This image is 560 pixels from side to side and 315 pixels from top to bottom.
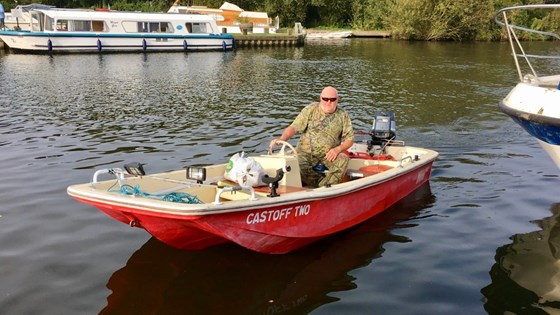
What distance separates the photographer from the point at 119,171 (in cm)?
649

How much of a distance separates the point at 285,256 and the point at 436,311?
85.9 inches

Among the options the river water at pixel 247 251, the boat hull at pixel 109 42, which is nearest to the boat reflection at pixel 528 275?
the river water at pixel 247 251

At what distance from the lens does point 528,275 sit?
6855 millimetres

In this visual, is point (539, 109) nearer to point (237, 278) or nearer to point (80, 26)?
point (237, 278)

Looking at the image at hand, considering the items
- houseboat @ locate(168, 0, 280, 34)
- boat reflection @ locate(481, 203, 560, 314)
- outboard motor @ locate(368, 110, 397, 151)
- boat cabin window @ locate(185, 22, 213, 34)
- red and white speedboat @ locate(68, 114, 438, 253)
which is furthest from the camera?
houseboat @ locate(168, 0, 280, 34)

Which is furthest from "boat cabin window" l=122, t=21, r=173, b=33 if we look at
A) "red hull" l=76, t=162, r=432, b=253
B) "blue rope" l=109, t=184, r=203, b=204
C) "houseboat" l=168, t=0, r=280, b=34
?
"blue rope" l=109, t=184, r=203, b=204

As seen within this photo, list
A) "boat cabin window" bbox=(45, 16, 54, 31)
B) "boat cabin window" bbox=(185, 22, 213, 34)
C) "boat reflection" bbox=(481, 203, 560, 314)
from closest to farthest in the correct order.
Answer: "boat reflection" bbox=(481, 203, 560, 314) → "boat cabin window" bbox=(45, 16, 54, 31) → "boat cabin window" bbox=(185, 22, 213, 34)

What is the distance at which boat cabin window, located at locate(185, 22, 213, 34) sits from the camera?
41.7 metres

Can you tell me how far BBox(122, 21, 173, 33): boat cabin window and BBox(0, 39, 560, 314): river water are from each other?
740 inches

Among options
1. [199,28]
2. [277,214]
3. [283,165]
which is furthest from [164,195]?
[199,28]

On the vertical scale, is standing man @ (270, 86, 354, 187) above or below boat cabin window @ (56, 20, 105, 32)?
below

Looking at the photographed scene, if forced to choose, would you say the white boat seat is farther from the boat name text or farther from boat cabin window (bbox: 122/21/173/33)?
boat cabin window (bbox: 122/21/173/33)

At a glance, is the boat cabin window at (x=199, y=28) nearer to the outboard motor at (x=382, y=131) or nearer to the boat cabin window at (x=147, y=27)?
the boat cabin window at (x=147, y=27)

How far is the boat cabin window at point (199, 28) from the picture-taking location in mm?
41650
